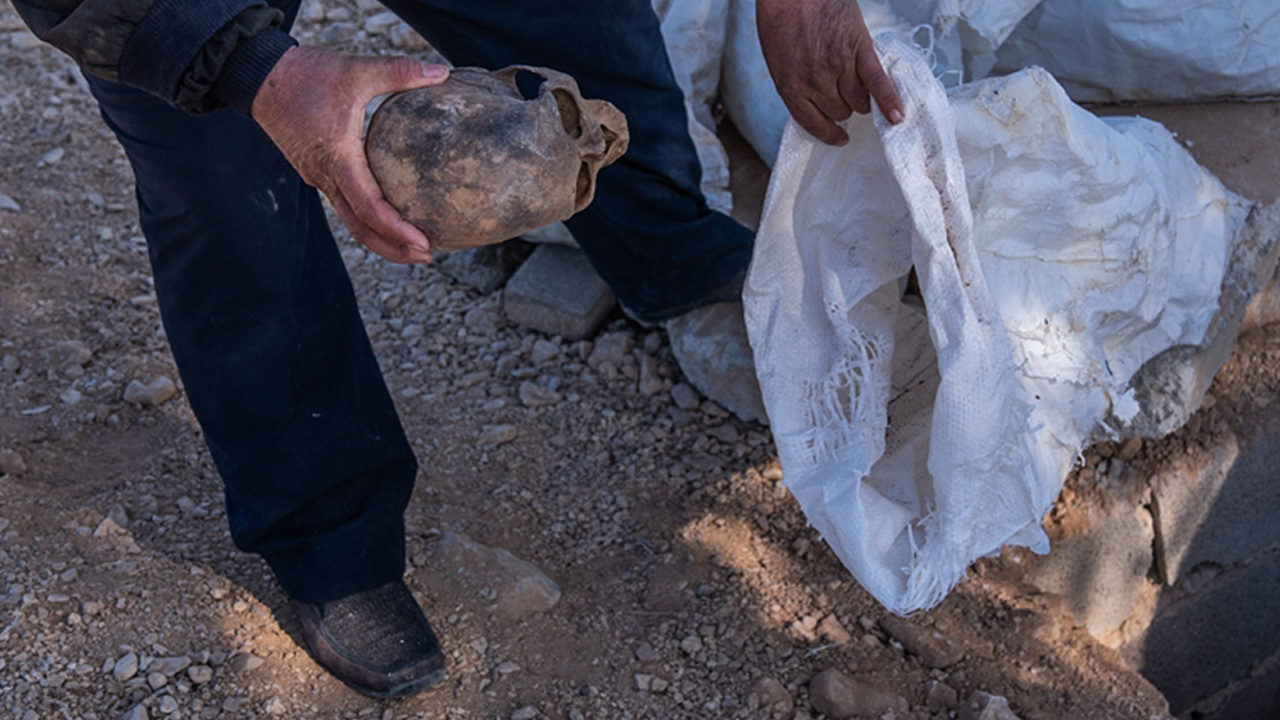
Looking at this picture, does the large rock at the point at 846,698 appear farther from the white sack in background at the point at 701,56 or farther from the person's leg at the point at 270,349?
the white sack in background at the point at 701,56

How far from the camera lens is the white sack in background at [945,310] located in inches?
64.6

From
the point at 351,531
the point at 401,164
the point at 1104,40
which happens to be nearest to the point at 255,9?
the point at 401,164

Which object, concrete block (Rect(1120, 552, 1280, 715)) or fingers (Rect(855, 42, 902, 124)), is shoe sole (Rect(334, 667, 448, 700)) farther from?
concrete block (Rect(1120, 552, 1280, 715))

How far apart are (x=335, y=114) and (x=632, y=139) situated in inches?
40.2

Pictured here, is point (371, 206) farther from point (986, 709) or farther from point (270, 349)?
point (986, 709)

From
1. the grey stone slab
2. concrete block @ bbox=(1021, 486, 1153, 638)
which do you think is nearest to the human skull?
concrete block @ bbox=(1021, 486, 1153, 638)

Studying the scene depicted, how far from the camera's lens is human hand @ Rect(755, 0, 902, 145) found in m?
1.63

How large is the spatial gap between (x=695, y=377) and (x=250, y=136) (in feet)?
3.80

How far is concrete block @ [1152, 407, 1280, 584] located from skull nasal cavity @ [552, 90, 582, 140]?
1.78 metres

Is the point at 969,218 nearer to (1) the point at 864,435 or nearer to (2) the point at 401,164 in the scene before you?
(1) the point at 864,435

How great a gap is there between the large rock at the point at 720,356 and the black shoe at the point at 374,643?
83 centimetres

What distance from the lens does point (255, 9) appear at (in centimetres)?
132

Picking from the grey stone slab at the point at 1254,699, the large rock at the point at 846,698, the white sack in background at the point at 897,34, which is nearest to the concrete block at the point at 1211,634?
the grey stone slab at the point at 1254,699

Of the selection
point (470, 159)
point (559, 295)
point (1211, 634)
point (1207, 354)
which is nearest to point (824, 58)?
point (470, 159)
